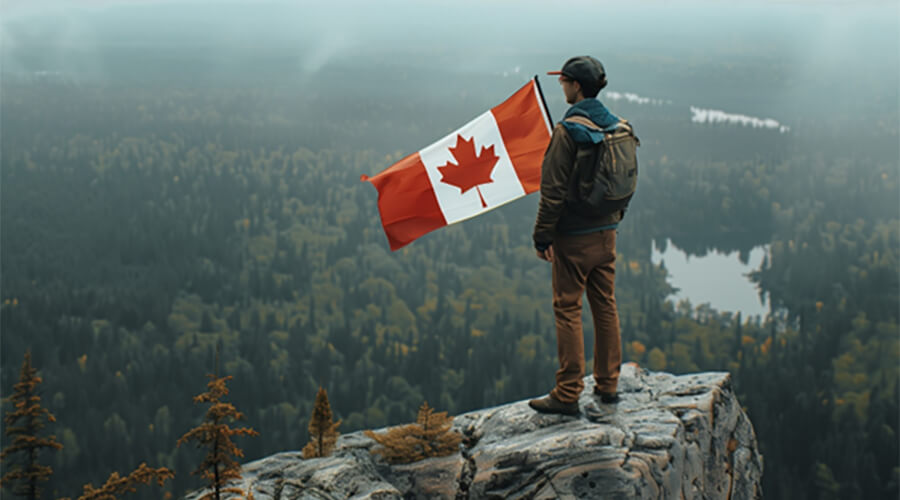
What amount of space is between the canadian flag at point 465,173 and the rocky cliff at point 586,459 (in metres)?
4.02

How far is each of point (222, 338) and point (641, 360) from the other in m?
101

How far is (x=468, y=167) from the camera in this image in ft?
49.6

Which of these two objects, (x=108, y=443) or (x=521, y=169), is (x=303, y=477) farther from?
(x=108, y=443)

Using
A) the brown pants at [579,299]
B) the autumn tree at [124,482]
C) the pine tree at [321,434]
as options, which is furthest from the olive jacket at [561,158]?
the autumn tree at [124,482]

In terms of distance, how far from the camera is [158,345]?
184 m

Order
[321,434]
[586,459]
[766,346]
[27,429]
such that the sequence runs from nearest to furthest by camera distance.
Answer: [586,459] → [321,434] → [27,429] → [766,346]

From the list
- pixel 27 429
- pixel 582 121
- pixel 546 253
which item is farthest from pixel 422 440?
pixel 27 429

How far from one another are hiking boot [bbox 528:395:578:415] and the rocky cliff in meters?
0.13

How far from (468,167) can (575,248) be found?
362 cm

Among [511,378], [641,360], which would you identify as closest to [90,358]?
[511,378]

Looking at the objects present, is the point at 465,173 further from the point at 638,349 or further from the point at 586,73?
the point at 638,349

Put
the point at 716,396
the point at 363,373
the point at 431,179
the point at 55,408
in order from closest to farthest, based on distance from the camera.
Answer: the point at 716,396
the point at 431,179
the point at 55,408
the point at 363,373

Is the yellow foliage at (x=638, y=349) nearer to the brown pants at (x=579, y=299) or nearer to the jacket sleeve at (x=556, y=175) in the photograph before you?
the brown pants at (x=579, y=299)

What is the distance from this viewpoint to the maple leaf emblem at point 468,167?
1507 centimetres
